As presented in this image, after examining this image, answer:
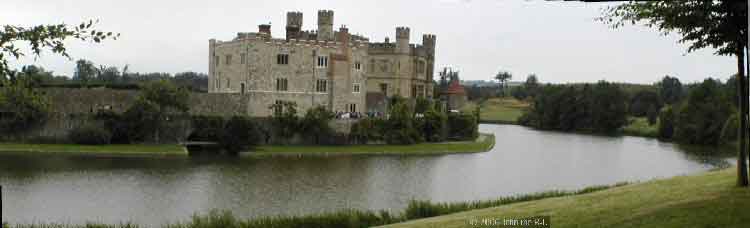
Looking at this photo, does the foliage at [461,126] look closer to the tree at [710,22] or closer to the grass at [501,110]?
the tree at [710,22]

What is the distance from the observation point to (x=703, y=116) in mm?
55250

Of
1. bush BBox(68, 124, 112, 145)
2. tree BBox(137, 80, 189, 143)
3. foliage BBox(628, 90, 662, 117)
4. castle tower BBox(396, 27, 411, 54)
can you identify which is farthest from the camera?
foliage BBox(628, 90, 662, 117)

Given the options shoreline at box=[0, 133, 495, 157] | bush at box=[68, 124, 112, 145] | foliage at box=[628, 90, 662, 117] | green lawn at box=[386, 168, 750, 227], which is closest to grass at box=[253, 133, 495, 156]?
shoreline at box=[0, 133, 495, 157]

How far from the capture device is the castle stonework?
1665 inches

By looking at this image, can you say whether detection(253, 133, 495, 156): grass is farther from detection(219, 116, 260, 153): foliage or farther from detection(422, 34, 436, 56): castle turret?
detection(422, 34, 436, 56): castle turret

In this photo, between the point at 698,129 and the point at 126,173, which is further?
the point at 698,129

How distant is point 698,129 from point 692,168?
2305 cm

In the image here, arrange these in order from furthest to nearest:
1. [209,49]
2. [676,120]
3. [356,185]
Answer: [676,120], [209,49], [356,185]

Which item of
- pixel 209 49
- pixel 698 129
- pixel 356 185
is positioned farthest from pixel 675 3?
pixel 698 129

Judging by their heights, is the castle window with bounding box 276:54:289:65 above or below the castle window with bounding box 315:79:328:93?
above

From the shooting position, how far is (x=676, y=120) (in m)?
59.5

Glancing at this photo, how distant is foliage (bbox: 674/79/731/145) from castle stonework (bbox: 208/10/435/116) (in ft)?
82.8

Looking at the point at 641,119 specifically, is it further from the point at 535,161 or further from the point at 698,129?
the point at 535,161

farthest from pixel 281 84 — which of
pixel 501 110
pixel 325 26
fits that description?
pixel 501 110
